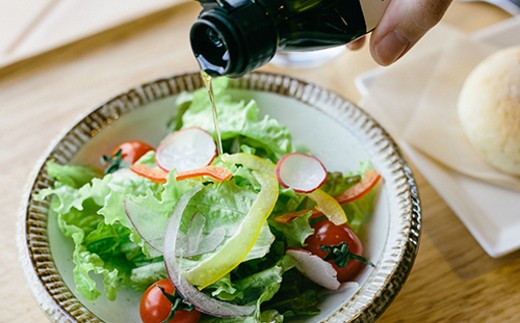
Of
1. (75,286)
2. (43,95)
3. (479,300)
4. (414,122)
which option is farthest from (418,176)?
(43,95)

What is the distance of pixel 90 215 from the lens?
1276mm

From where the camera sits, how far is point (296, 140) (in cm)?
149

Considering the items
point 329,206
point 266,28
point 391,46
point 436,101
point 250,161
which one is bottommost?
point 436,101

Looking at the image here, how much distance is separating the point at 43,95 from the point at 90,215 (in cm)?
59

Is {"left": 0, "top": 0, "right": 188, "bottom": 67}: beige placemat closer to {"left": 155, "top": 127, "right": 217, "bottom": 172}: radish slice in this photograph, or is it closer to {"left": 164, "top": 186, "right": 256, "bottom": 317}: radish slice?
{"left": 155, "top": 127, "right": 217, "bottom": 172}: radish slice

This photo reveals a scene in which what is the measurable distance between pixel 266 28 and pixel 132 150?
0.55 meters

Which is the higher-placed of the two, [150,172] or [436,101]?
[150,172]

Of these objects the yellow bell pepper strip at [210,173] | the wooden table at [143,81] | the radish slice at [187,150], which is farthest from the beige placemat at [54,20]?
the yellow bell pepper strip at [210,173]

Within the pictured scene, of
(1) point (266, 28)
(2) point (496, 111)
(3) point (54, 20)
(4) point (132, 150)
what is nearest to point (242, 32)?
(1) point (266, 28)

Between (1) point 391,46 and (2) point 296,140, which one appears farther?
(2) point 296,140

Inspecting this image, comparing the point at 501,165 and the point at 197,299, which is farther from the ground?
the point at 197,299

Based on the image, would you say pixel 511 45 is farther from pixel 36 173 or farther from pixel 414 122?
pixel 36 173

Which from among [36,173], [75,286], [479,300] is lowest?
[479,300]

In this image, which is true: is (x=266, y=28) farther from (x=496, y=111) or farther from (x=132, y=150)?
(x=496, y=111)
